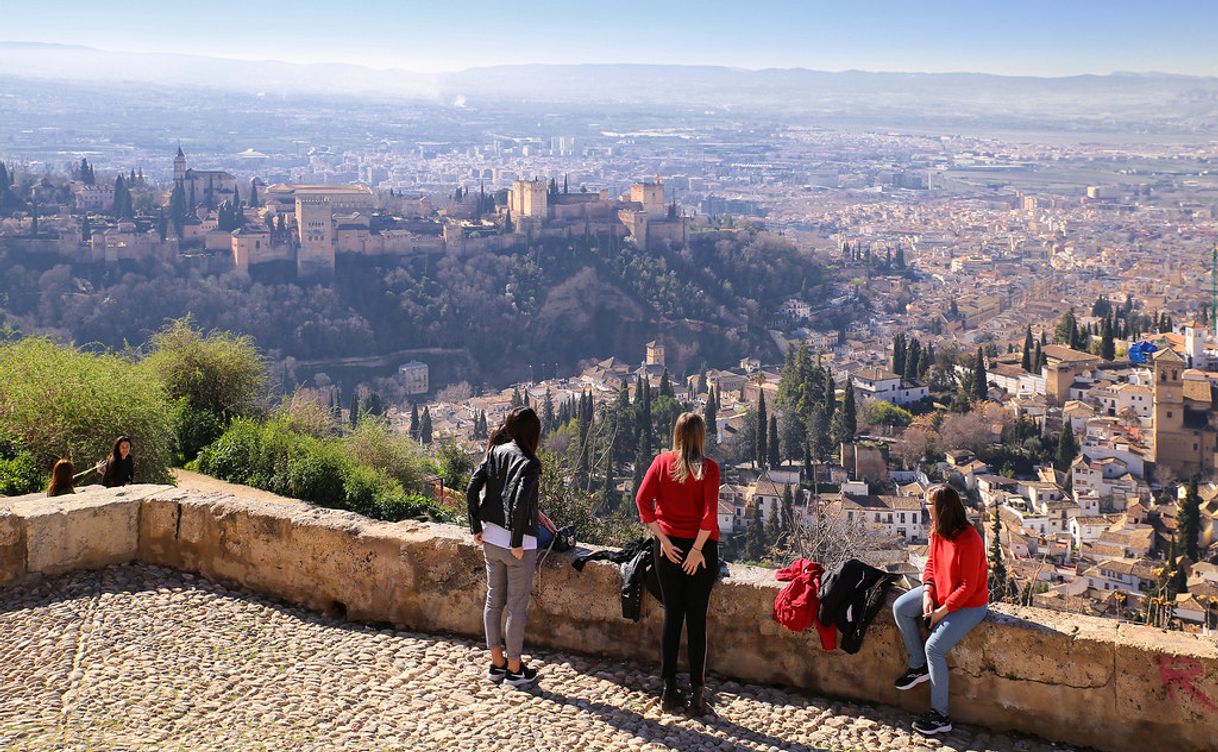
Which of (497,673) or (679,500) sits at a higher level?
(679,500)

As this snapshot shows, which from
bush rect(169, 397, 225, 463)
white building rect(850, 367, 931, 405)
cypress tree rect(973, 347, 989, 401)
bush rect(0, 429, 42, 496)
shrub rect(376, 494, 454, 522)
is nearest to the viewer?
bush rect(0, 429, 42, 496)

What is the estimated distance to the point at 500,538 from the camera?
2889 mm

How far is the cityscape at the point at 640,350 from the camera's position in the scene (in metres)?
6.27

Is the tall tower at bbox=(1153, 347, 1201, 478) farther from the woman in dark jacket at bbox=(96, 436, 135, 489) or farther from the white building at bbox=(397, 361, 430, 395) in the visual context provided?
the woman in dark jacket at bbox=(96, 436, 135, 489)

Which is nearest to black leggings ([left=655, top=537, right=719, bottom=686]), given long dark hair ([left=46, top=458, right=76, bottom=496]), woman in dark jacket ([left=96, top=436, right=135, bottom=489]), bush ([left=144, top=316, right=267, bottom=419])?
long dark hair ([left=46, top=458, right=76, bottom=496])

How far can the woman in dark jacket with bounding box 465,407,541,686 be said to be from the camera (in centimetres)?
283

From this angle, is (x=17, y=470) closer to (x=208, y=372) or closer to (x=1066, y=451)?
(x=208, y=372)

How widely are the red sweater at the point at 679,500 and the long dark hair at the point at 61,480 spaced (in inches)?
94.6

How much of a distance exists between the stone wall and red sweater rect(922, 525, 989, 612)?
109mm

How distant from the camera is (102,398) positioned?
6.04 metres

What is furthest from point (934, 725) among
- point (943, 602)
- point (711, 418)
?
point (711, 418)

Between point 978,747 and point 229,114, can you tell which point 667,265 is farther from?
point 229,114

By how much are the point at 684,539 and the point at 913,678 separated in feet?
2.14

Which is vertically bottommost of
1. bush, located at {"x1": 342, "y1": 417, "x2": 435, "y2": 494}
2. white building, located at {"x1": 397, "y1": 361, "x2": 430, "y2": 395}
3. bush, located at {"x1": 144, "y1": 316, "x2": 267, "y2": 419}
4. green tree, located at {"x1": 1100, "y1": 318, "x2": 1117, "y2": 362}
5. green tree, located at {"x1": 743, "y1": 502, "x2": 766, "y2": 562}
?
white building, located at {"x1": 397, "y1": 361, "x2": 430, "y2": 395}
